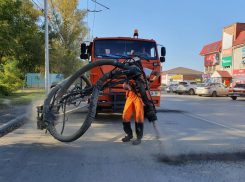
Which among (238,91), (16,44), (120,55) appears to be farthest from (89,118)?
(238,91)

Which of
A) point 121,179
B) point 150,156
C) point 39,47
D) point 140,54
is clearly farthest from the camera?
point 39,47

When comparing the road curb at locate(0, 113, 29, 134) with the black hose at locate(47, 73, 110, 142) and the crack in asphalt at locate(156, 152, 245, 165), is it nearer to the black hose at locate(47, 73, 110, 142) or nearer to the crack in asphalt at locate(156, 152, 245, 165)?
the black hose at locate(47, 73, 110, 142)

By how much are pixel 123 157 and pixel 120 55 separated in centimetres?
426

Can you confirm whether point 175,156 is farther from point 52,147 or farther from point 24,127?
point 24,127

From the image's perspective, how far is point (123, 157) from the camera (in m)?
4.50

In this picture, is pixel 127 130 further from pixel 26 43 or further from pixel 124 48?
pixel 26 43

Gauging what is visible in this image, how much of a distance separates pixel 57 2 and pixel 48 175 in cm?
2995

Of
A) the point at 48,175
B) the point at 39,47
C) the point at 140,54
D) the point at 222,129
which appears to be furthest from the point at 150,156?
the point at 39,47

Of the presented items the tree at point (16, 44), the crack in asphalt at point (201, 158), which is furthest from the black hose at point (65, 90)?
the tree at point (16, 44)

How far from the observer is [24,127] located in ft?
24.0

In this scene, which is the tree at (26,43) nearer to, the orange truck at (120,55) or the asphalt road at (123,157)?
the orange truck at (120,55)

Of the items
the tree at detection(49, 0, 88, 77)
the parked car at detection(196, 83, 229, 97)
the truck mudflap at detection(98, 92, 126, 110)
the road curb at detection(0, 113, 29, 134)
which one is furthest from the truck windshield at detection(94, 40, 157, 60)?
the tree at detection(49, 0, 88, 77)

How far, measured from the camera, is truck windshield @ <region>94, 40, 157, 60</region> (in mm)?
8141

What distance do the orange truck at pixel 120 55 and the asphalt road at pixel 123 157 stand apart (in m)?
1.20
